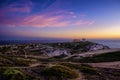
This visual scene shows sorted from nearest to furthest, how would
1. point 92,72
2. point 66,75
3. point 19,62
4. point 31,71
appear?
point 66,75 < point 31,71 < point 92,72 < point 19,62

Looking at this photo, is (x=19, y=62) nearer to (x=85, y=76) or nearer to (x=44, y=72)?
(x=44, y=72)

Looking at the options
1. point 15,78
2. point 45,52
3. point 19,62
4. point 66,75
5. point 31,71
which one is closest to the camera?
point 15,78

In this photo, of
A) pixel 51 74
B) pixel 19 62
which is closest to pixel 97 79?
pixel 51 74

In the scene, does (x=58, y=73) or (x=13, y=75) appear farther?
(x=58, y=73)

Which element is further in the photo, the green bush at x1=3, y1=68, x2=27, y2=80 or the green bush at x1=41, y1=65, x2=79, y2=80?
the green bush at x1=41, y1=65, x2=79, y2=80

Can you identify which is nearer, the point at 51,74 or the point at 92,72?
the point at 51,74

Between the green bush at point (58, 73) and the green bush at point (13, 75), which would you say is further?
the green bush at point (58, 73)

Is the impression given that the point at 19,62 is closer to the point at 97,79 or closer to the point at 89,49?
the point at 97,79

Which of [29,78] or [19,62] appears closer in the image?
[29,78]

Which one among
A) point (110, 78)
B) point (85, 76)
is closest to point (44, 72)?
point (85, 76)
